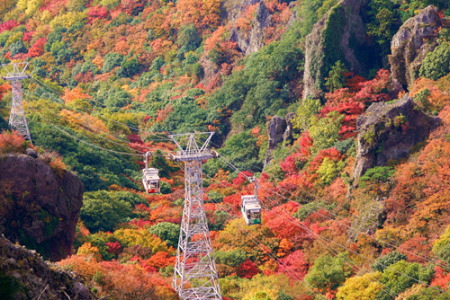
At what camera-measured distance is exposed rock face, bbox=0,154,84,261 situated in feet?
198

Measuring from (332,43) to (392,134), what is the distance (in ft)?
62.8

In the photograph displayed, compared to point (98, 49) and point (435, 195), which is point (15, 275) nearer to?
point (435, 195)

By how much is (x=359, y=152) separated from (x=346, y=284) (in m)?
13.8

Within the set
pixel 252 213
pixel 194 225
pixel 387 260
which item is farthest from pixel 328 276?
pixel 194 225

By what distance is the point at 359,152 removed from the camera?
236ft

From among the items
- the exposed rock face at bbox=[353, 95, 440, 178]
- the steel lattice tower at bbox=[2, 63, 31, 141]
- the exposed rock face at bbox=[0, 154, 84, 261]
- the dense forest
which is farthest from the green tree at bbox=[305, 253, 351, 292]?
the steel lattice tower at bbox=[2, 63, 31, 141]

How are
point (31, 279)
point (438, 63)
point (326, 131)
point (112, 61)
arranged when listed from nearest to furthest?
point (31, 279) → point (438, 63) → point (326, 131) → point (112, 61)

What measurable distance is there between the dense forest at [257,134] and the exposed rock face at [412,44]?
0.18m

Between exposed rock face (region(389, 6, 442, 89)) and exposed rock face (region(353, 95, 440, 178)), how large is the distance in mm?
9938

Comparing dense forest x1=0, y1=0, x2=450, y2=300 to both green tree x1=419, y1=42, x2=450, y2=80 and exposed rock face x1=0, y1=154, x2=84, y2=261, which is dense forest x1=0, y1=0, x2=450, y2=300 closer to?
green tree x1=419, y1=42, x2=450, y2=80

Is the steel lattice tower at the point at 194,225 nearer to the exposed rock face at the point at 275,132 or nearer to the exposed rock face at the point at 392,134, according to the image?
the exposed rock face at the point at 392,134

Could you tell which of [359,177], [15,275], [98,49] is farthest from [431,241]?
[98,49]

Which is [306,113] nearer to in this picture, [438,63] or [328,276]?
[438,63]

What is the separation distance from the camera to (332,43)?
8850 centimetres
